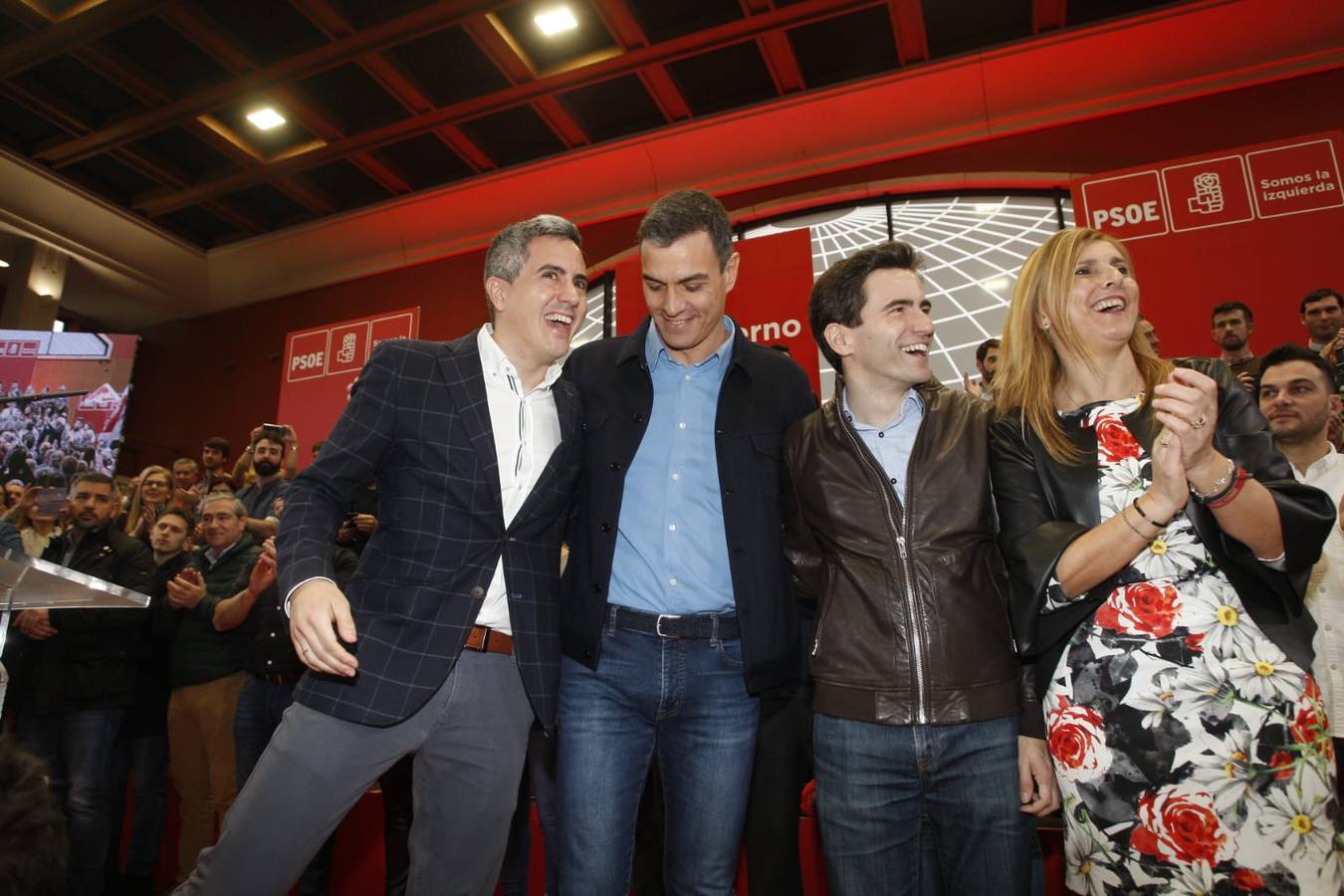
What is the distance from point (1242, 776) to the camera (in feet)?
4.34

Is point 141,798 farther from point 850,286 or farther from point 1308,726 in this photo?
point 1308,726

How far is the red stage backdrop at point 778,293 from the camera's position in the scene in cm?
676

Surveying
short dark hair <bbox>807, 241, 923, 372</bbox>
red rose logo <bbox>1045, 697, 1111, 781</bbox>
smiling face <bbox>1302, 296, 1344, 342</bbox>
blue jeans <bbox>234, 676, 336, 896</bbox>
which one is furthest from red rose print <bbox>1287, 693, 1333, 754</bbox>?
smiling face <bbox>1302, 296, 1344, 342</bbox>

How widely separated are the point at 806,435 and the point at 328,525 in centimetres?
107

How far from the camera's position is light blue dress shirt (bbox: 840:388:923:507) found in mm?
1771

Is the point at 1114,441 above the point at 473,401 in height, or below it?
below

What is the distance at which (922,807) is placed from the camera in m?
1.62

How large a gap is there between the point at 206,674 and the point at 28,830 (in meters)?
3.32

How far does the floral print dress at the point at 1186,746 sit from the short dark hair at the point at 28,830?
1568mm

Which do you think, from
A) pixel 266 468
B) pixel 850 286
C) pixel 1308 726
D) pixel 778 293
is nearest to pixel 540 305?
pixel 850 286

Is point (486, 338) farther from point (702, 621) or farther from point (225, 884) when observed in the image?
point (225, 884)

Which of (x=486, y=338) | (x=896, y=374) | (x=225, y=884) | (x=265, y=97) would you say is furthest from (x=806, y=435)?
(x=265, y=97)

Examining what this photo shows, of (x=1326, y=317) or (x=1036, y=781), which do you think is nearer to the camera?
(x=1036, y=781)

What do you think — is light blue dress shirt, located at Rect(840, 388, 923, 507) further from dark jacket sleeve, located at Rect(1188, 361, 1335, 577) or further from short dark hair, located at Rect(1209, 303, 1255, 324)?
short dark hair, located at Rect(1209, 303, 1255, 324)
